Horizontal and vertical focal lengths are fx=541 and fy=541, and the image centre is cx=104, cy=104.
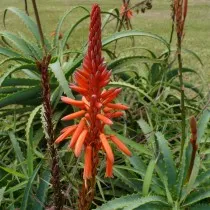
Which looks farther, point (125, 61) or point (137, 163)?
point (125, 61)

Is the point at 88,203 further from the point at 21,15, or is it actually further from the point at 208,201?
the point at 21,15

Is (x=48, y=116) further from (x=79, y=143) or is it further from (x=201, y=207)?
(x=201, y=207)

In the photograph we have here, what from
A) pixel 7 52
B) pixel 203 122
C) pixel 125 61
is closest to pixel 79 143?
pixel 203 122

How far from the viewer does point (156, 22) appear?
9977mm

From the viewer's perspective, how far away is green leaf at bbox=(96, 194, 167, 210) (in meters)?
1.89

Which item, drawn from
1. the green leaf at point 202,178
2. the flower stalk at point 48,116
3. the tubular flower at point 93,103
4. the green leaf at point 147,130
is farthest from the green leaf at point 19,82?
the tubular flower at point 93,103

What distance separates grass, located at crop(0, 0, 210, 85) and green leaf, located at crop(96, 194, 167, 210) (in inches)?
169

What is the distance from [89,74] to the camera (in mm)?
1200

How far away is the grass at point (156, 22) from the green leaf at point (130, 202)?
4284 mm

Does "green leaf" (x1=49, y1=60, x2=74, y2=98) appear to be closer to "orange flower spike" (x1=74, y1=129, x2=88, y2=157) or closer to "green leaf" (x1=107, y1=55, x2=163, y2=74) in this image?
"green leaf" (x1=107, y1=55, x2=163, y2=74)

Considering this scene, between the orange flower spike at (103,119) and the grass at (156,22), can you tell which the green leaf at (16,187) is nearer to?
the orange flower spike at (103,119)

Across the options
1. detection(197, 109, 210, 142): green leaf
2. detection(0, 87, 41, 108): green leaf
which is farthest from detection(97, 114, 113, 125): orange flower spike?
detection(0, 87, 41, 108): green leaf

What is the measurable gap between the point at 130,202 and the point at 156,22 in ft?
27.1

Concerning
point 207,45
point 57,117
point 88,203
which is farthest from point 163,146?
point 207,45
